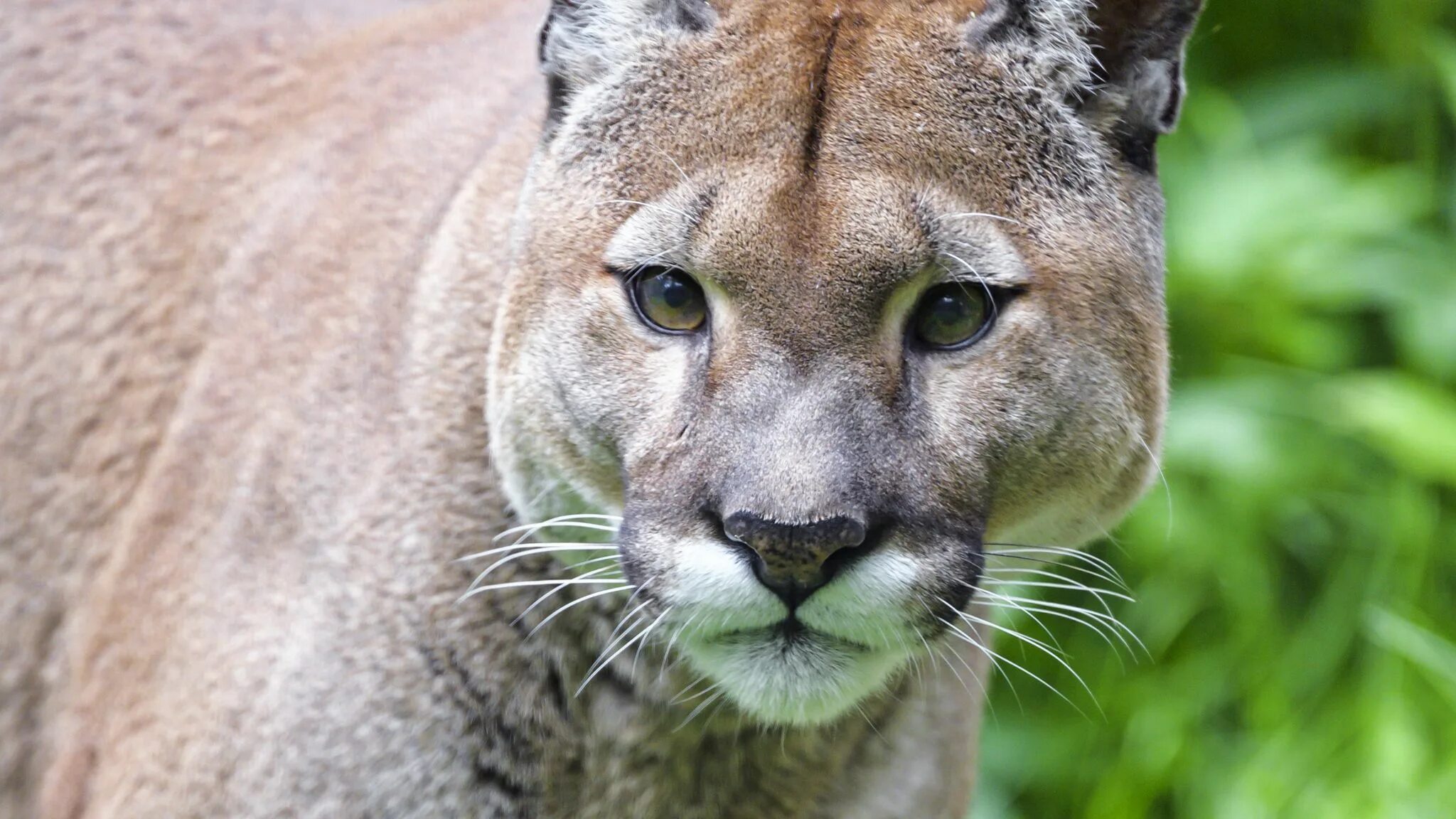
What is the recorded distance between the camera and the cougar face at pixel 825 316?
228 centimetres

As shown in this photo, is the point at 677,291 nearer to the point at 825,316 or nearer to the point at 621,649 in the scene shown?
the point at 825,316

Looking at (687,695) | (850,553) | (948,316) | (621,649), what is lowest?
(687,695)

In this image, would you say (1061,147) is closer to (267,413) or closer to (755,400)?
(755,400)

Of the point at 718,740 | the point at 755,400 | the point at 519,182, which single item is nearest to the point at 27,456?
the point at 519,182

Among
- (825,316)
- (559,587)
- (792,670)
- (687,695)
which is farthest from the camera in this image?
(687,695)

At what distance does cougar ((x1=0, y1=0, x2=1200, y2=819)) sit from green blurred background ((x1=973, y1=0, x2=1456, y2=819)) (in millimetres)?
1548

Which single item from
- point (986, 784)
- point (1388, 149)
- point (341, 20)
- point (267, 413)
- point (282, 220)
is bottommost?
point (986, 784)

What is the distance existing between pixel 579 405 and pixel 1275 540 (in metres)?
3.00

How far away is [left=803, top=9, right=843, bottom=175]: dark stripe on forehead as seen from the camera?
2381 mm

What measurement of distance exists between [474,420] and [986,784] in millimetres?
2333

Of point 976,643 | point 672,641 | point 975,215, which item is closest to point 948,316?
point 975,215

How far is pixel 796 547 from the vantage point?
217 centimetres

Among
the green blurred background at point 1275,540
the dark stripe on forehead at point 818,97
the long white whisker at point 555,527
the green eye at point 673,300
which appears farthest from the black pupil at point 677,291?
the green blurred background at point 1275,540

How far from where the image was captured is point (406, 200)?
3.08 meters
